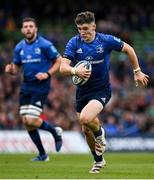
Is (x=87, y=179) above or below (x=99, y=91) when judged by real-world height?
below

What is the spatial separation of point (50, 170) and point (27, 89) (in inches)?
137

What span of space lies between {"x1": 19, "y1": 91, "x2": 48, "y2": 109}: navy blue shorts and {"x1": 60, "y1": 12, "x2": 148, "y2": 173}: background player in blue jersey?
337 cm

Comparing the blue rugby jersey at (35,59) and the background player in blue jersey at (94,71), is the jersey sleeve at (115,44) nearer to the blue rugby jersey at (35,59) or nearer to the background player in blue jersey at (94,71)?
the background player in blue jersey at (94,71)

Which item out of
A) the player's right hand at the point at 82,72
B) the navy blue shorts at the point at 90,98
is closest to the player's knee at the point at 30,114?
the navy blue shorts at the point at 90,98

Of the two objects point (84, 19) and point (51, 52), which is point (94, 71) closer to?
point (84, 19)

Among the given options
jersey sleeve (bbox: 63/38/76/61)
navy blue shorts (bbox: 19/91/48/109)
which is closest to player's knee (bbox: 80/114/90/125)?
jersey sleeve (bbox: 63/38/76/61)

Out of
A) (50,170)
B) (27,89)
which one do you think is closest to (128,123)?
(27,89)

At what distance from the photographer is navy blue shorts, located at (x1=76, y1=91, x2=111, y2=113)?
44.6 feet

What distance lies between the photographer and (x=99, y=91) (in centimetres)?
1368

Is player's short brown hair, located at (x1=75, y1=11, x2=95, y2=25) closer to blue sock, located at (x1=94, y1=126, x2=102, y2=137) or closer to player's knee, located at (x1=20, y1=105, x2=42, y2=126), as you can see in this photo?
blue sock, located at (x1=94, y1=126, x2=102, y2=137)

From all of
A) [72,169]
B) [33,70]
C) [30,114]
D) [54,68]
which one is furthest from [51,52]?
[72,169]

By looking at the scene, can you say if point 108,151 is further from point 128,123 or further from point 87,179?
point 87,179

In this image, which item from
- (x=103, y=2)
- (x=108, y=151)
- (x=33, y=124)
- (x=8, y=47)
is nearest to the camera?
(x=33, y=124)

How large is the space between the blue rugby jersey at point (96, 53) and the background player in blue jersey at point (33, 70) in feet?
11.1
